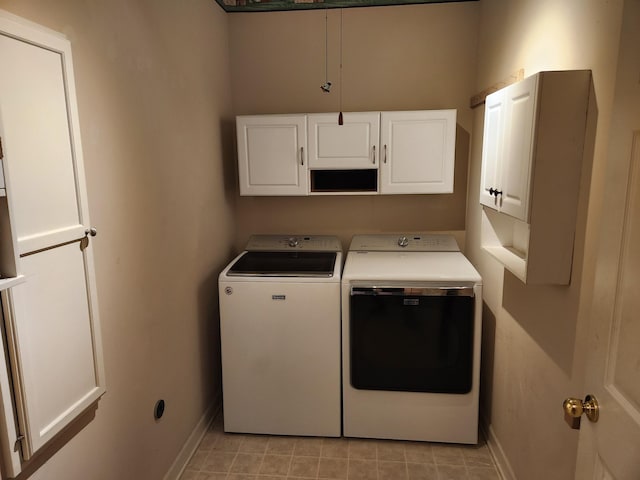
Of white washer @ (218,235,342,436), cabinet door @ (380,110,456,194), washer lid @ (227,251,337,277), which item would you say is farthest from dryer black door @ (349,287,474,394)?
cabinet door @ (380,110,456,194)

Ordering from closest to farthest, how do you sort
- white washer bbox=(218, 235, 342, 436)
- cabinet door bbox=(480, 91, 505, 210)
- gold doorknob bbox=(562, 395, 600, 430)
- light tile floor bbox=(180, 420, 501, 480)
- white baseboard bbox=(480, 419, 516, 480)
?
gold doorknob bbox=(562, 395, 600, 430)
cabinet door bbox=(480, 91, 505, 210)
white baseboard bbox=(480, 419, 516, 480)
light tile floor bbox=(180, 420, 501, 480)
white washer bbox=(218, 235, 342, 436)

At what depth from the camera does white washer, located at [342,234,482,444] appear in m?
2.34

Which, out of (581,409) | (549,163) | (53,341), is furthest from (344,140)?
(581,409)

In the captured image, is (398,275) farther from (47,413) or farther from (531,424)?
(47,413)

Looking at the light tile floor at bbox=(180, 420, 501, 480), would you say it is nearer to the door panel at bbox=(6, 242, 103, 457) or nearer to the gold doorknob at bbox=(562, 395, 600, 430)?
the door panel at bbox=(6, 242, 103, 457)

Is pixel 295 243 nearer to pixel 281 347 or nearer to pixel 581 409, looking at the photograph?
pixel 281 347

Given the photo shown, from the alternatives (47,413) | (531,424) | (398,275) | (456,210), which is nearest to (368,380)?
(398,275)

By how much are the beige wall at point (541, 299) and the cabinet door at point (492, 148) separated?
203mm

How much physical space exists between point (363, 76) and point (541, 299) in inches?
72.9

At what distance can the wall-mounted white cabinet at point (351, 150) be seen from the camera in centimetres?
264

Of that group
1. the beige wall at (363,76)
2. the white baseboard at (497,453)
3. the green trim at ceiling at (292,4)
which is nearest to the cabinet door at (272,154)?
the beige wall at (363,76)

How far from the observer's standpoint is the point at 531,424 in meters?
1.88

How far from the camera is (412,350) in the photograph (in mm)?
2402

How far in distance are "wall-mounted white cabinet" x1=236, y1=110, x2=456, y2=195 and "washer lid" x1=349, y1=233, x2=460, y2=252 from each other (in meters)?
0.36
